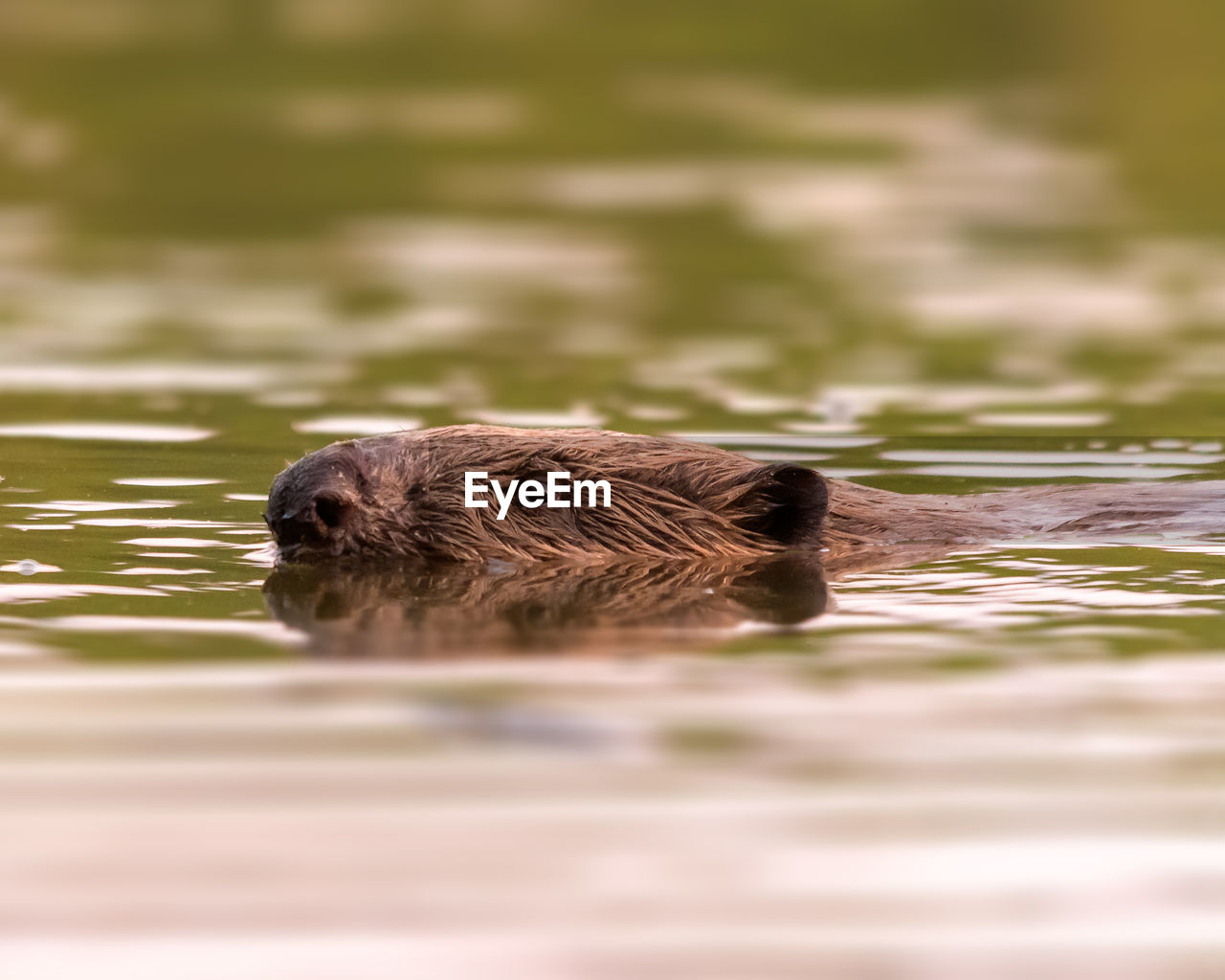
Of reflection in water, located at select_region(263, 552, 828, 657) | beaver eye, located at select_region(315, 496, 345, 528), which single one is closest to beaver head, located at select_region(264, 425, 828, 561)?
beaver eye, located at select_region(315, 496, 345, 528)

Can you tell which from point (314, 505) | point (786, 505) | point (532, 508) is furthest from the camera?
point (786, 505)

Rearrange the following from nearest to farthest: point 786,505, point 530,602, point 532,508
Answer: point 530,602 < point 532,508 < point 786,505

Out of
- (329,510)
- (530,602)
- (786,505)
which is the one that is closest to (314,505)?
(329,510)

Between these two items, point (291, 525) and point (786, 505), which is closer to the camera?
point (291, 525)

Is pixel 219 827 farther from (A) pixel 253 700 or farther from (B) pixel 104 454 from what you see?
(B) pixel 104 454

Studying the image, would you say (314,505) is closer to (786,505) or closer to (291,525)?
(291,525)

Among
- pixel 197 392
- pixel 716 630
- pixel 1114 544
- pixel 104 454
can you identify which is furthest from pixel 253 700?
pixel 197 392

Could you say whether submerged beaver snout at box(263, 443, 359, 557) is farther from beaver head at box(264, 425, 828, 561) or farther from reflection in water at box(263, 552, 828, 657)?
reflection in water at box(263, 552, 828, 657)

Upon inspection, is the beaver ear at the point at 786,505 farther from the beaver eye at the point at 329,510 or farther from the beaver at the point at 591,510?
the beaver eye at the point at 329,510

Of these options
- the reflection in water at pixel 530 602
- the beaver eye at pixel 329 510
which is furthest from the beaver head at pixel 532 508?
the reflection in water at pixel 530 602
